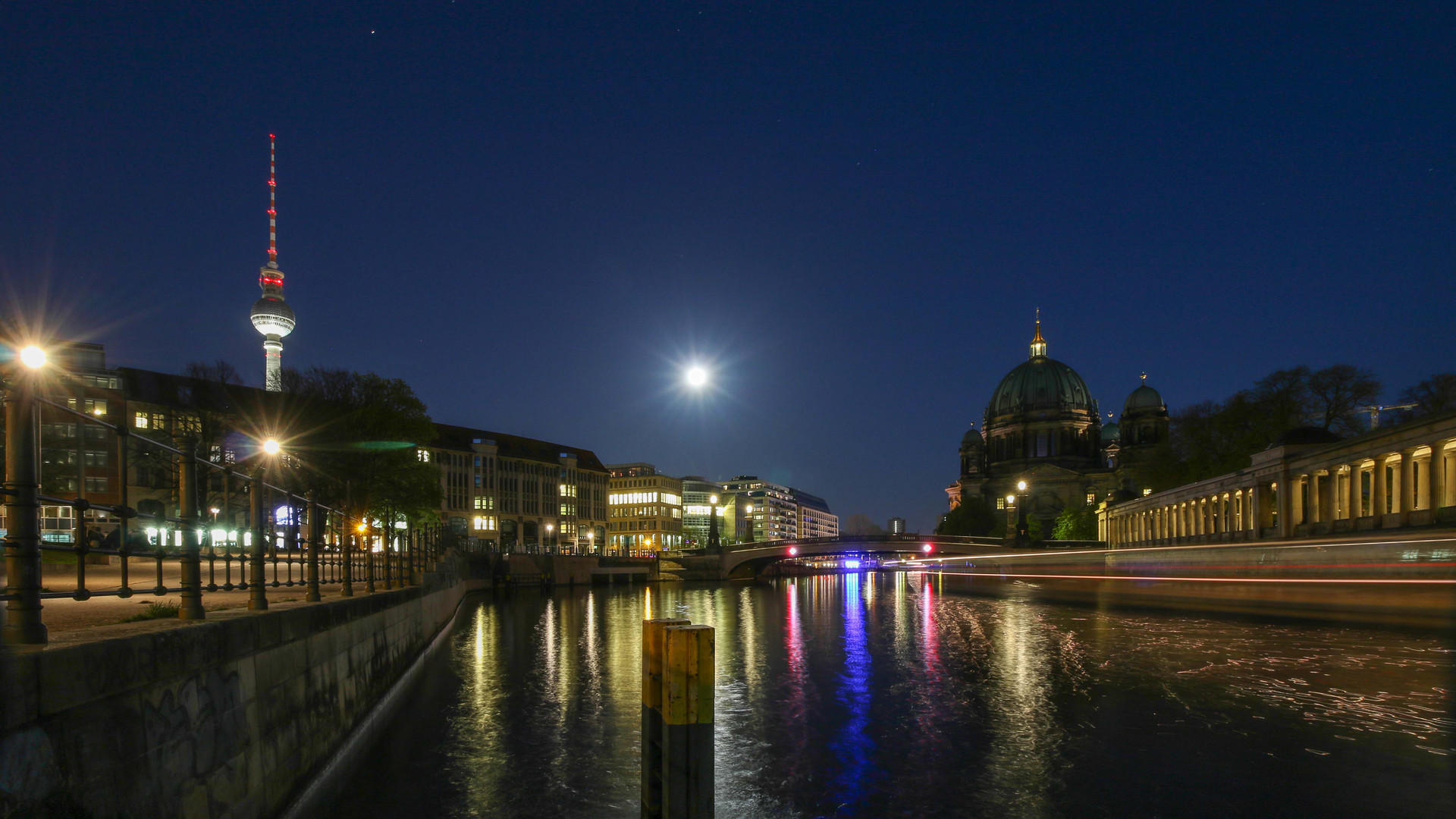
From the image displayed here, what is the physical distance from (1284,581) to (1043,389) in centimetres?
14340

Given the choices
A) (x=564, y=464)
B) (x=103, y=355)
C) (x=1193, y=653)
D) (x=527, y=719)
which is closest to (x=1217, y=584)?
(x=1193, y=653)

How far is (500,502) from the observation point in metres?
115

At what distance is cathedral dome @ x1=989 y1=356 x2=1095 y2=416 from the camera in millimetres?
174875

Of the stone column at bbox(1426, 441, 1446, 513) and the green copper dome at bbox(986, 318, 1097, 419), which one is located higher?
the green copper dome at bbox(986, 318, 1097, 419)

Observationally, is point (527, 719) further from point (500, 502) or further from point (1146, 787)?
point (500, 502)

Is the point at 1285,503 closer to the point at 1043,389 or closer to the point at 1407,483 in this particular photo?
the point at 1407,483

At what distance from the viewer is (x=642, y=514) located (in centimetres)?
16200

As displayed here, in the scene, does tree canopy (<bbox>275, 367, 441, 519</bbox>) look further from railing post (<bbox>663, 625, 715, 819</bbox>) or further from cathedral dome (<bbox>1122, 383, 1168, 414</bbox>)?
cathedral dome (<bbox>1122, 383, 1168, 414</bbox>)

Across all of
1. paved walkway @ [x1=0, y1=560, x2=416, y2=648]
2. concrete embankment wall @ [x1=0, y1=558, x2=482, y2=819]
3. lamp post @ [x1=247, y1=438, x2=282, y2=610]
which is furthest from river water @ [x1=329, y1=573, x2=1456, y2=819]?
lamp post @ [x1=247, y1=438, x2=282, y2=610]

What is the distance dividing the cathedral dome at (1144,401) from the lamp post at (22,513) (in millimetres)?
178285

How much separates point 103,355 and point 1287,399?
89471 mm

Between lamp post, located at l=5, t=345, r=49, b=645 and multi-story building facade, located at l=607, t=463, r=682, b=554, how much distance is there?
501 ft

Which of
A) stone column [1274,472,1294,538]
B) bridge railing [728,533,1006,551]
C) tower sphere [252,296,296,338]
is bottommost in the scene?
bridge railing [728,533,1006,551]

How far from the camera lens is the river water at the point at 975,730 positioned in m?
12.0
